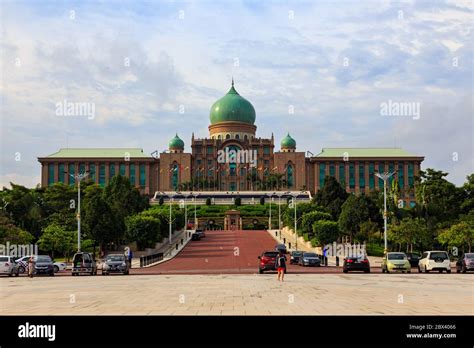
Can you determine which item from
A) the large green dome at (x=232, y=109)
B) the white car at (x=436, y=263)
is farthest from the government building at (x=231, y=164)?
the white car at (x=436, y=263)

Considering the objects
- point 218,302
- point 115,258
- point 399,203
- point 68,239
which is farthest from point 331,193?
point 218,302

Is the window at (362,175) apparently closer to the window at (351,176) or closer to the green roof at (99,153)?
the window at (351,176)

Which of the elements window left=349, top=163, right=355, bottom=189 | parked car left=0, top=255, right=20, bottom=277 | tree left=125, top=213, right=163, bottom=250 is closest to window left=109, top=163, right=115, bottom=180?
window left=349, top=163, right=355, bottom=189

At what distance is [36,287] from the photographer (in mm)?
27578

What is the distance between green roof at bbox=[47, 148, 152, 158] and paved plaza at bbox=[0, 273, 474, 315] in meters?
122

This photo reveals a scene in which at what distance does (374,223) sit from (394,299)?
45679 millimetres

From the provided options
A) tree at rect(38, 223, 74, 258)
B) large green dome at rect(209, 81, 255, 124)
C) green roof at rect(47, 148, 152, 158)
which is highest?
large green dome at rect(209, 81, 255, 124)

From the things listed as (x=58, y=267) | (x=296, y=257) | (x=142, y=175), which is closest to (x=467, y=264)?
(x=296, y=257)

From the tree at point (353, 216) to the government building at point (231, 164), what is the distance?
75.1 meters

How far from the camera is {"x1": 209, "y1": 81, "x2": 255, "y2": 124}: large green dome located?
143m

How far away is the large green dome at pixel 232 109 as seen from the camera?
468 feet

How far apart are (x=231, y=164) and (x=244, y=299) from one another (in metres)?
124

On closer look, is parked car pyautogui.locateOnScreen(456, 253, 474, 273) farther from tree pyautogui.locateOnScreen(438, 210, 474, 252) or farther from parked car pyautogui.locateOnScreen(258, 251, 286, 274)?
tree pyautogui.locateOnScreen(438, 210, 474, 252)

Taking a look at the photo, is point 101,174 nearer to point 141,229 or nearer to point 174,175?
point 174,175
